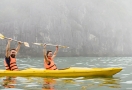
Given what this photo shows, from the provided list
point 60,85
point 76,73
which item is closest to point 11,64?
point 76,73

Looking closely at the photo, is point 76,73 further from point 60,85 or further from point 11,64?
point 11,64

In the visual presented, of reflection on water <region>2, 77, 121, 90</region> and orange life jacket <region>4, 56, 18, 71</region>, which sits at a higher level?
orange life jacket <region>4, 56, 18, 71</region>

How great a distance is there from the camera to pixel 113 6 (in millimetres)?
165125

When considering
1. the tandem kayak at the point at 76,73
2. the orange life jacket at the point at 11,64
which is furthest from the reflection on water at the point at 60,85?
the orange life jacket at the point at 11,64

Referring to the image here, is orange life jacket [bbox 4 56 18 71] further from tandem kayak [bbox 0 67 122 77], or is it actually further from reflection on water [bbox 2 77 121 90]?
reflection on water [bbox 2 77 121 90]

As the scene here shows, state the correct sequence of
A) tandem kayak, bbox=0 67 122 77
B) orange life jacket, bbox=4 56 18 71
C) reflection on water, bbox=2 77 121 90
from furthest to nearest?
orange life jacket, bbox=4 56 18 71 → tandem kayak, bbox=0 67 122 77 → reflection on water, bbox=2 77 121 90

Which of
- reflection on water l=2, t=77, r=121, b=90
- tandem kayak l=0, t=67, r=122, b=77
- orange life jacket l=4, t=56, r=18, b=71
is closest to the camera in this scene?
reflection on water l=2, t=77, r=121, b=90

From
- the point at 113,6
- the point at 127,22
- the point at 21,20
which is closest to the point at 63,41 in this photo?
the point at 21,20

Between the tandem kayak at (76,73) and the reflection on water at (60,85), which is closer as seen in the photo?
the reflection on water at (60,85)

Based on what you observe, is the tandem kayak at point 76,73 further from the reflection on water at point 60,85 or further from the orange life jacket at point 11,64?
the reflection on water at point 60,85

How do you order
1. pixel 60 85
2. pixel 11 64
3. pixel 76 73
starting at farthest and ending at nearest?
pixel 11 64 → pixel 76 73 → pixel 60 85

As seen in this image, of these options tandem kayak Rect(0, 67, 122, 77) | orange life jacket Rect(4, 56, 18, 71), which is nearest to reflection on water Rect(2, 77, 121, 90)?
tandem kayak Rect(0, 67, 122, 77)

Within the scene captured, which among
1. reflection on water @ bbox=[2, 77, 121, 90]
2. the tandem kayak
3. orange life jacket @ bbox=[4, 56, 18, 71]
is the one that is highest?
orange life jacket @ bbox=[4, 56, 18, 71]

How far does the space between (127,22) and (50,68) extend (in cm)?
13797
